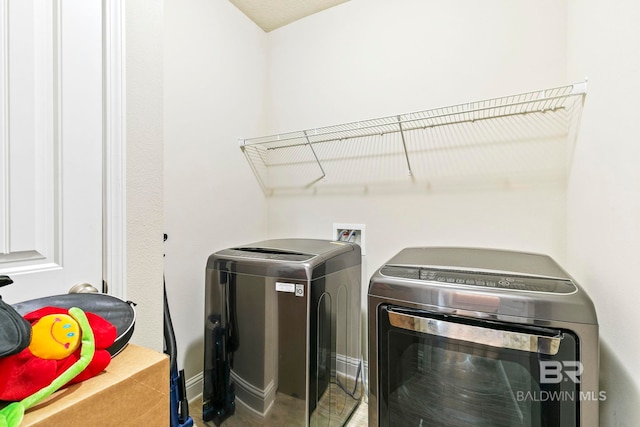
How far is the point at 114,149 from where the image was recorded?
2.75 feet

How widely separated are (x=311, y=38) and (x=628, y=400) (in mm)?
2234

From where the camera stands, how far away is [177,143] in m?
1.50

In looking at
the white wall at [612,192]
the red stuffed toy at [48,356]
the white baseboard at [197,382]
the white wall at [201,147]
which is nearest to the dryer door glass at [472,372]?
the white wall at [612,192]

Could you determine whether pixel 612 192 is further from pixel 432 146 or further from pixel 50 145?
pixel 50 145

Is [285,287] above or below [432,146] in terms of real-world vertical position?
below

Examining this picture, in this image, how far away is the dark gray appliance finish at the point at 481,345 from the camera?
73 cm

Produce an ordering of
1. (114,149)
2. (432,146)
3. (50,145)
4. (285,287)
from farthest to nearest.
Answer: (432,146), (285,287), (114,149), (50,145)

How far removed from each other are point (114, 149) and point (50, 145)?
0.14 metres

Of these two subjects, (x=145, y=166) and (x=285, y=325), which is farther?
(x=285, y=325)

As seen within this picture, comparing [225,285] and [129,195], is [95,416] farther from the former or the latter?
[225,285]

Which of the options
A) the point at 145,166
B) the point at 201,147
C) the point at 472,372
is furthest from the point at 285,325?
the point at 201,147

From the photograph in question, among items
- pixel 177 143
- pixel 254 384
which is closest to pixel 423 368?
pixel 254 384

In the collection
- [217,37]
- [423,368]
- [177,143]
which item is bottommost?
[423,368]

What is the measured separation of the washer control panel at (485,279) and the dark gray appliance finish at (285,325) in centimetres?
37
